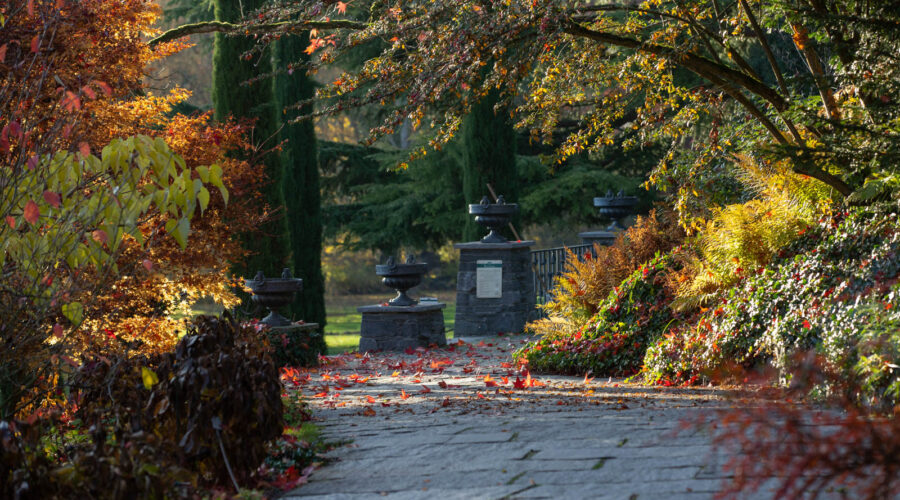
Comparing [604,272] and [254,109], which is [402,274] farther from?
[604,272]

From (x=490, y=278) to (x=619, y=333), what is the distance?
584cm

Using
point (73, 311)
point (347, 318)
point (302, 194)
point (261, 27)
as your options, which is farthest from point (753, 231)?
point (347, 318)

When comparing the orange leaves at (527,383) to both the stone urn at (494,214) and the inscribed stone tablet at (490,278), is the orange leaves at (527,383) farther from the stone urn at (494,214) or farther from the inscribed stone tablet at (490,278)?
the stone urn at (494,214)

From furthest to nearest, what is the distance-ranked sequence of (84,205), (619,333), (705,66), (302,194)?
(302,194) → (619,333) → (705,66) → (84,205)

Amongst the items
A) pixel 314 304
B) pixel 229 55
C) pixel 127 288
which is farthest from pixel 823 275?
pixel 314 304

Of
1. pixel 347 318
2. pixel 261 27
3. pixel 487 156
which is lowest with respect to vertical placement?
pixel 347 318

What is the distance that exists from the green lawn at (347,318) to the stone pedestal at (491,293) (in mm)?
2884

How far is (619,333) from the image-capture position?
27.2 feet

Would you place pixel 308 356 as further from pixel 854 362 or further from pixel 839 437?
pixel 839 437

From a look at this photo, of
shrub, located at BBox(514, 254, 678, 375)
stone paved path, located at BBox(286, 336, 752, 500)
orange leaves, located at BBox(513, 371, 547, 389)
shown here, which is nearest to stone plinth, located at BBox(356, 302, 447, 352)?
shrub, located at BBox(514, 254, 678, 375)

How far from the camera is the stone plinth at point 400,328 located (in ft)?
40.1

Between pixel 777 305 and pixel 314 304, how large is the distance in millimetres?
10682

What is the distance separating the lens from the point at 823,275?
6.19 metres

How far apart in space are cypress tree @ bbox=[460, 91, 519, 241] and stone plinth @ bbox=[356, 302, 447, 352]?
467 centimetres
